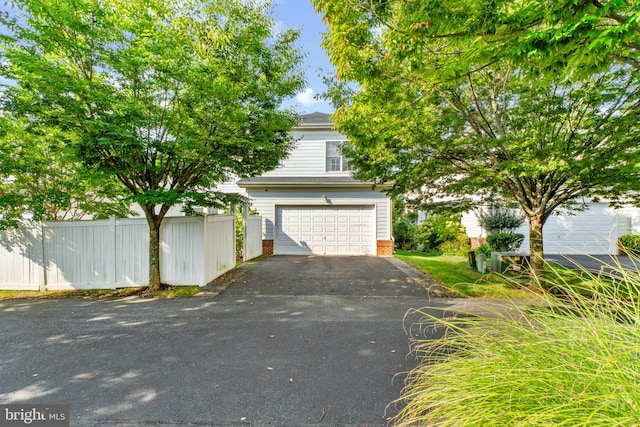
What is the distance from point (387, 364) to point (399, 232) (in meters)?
12.7

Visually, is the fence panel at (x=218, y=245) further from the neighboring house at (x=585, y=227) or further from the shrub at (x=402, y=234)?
the neighboring house at (x=585, y=227)

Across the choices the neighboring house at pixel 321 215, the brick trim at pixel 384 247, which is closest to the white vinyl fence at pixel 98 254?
the neighboring house at pixel 321 215

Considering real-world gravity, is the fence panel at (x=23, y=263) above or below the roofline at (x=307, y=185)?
below

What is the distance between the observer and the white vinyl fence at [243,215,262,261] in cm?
1084

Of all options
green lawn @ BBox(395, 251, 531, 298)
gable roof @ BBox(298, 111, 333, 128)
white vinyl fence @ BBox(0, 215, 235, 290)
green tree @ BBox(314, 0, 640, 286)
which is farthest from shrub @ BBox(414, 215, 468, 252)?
white vinyl fence @ BBox(0, 215, 235, 290)

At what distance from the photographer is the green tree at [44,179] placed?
18.7 feet

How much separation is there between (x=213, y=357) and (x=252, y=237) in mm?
8264

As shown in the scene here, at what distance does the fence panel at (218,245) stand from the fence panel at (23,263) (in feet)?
12.4

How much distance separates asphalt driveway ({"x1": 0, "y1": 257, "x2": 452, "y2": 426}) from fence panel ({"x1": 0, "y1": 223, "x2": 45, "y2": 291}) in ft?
3.37

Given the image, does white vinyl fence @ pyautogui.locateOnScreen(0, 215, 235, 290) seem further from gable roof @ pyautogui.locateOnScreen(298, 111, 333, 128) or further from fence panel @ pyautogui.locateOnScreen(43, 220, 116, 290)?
gable roof @ pyautogui.locateOnScreen(298, 111, 333, 128)

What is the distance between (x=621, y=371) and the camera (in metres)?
1.49

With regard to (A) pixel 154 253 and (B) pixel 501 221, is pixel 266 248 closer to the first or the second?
(A) pixel 154 253

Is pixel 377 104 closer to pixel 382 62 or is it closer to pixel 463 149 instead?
pixel 382 62

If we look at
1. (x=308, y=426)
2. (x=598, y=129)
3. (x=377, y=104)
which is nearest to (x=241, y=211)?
(x=377, y=104)
